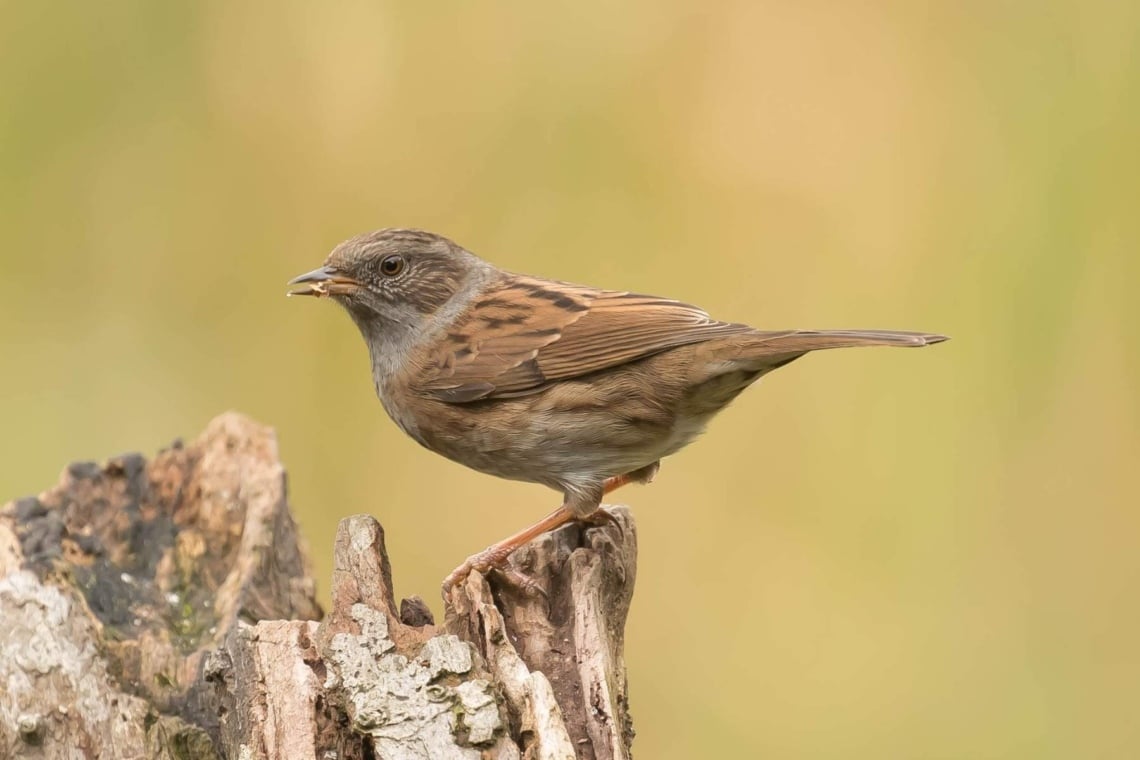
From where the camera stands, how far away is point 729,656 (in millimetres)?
6469

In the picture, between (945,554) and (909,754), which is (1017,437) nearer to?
(945,554)

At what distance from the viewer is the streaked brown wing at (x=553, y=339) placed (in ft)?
15.8

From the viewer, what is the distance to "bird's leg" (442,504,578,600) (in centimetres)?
431

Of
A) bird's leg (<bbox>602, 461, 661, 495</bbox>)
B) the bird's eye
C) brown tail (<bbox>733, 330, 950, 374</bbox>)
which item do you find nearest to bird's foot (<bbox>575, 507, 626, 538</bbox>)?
bird's leg (<bbox>602, 461, 661, 495</bbox>)

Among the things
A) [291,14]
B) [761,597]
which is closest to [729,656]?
[761,597]

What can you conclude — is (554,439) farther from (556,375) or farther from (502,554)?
(502,554)

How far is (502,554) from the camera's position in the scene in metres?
4.50

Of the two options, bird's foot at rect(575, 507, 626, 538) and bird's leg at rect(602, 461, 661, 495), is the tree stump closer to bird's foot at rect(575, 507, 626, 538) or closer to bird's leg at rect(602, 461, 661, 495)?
bird's foot at rect(575, 507, 626, 538)

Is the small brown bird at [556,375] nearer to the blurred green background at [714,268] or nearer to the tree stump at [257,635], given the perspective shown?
the tree stump at [257,635]

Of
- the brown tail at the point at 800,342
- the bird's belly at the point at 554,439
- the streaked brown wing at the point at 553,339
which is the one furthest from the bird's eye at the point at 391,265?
the brown tail at the point at 800,342

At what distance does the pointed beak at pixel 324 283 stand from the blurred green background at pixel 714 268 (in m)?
1.67

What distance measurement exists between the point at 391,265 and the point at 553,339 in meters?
0.84

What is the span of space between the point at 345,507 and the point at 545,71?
2.42 meters

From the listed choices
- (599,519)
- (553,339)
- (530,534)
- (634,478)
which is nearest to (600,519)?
(599,519)
